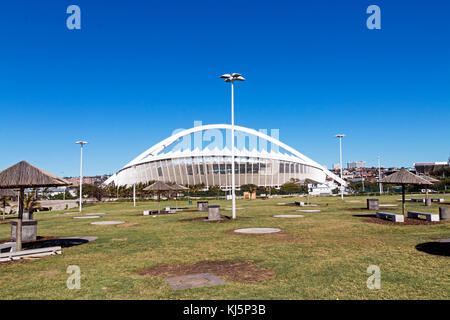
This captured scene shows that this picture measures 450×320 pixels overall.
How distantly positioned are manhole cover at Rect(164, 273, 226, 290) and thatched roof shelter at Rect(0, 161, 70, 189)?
5.52 meters

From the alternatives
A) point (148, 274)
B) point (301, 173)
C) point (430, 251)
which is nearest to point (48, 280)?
point (148, 274)

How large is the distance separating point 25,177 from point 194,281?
258 inches

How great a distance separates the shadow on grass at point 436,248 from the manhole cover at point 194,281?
668 centimetres

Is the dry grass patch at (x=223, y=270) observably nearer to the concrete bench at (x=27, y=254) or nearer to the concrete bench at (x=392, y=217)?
the concrete bench at (x=27, y=254)

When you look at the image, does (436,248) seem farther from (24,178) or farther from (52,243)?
(52,243)

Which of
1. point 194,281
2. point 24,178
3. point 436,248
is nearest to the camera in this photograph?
point 194,281

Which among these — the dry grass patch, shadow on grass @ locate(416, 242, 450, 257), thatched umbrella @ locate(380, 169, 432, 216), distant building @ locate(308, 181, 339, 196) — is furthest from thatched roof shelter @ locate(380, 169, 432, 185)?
distant building @ locate(308, 181, 339, 196)

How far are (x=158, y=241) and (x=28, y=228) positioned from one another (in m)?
6.19

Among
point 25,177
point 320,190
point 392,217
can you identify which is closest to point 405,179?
point 392,217

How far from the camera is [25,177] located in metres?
9.98

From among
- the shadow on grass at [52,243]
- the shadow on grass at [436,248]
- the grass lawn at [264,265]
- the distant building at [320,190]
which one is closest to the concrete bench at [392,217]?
the grass lawn at [264,265]

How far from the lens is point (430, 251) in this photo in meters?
9.72

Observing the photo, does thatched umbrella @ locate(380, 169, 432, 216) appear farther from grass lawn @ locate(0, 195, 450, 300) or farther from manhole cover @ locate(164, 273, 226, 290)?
manhole cover @ locate(164, 273, 226, 290)
